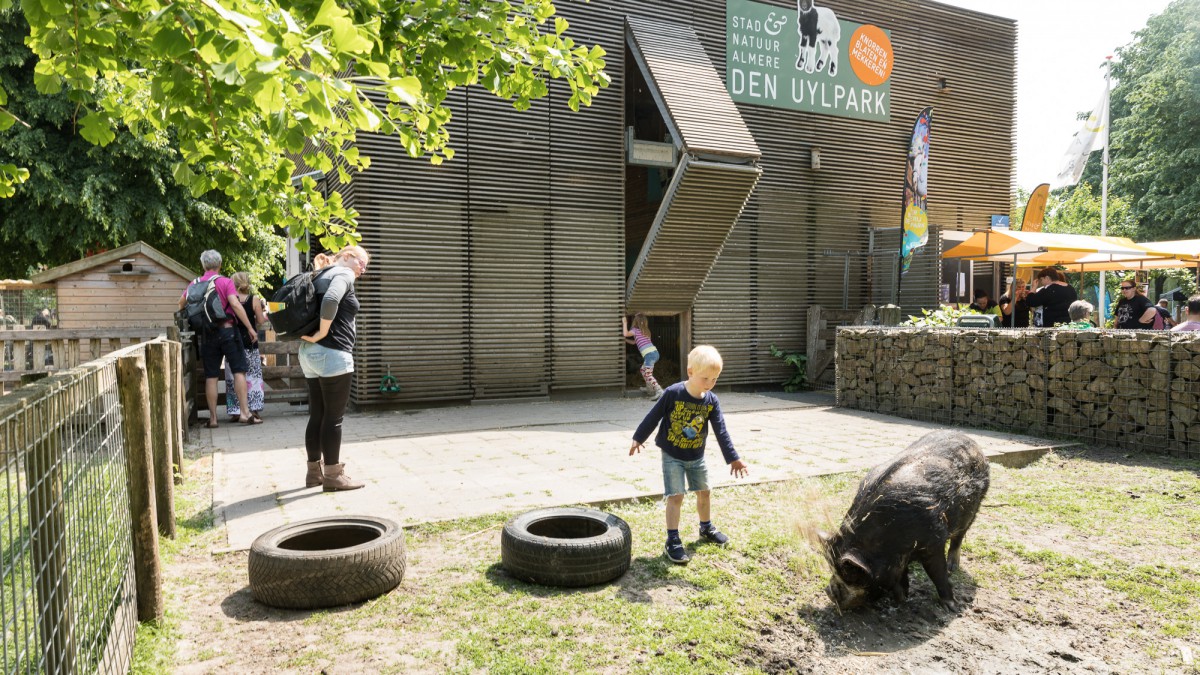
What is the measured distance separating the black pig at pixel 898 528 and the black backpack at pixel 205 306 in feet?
26.1

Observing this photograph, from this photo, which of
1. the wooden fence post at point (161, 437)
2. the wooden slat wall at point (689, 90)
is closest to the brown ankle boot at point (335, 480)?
the wooden fence post at point (161, 437)

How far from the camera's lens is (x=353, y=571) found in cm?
380

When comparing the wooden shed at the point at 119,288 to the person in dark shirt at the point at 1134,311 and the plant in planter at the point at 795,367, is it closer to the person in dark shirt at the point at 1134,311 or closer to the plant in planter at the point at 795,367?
the plant in planter at the point at 795,367

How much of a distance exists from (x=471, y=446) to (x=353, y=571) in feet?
13.6

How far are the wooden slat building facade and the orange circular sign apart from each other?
0.90ft

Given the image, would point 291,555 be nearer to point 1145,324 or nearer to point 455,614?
point 455,614

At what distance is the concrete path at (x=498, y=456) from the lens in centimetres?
564

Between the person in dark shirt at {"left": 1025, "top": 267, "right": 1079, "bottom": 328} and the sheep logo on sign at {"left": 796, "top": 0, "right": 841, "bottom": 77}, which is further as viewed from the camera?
the sheep logo on sign at {"left": 796, "top": 0, "right": 841, "bottom": 77}

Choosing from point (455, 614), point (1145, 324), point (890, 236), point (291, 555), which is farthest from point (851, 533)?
point (890, 236)

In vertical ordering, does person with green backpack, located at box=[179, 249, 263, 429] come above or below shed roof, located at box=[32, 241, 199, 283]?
below

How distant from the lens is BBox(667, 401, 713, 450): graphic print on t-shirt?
4555mm

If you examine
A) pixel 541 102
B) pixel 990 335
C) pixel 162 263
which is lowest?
pixel 990 335

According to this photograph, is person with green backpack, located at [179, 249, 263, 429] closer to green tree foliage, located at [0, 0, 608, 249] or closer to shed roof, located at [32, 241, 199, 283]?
shed roof, located at [32, 241, 199, 283]

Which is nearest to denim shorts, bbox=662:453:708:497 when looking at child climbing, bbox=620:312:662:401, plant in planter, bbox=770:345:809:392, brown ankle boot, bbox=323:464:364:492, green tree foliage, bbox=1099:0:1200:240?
brown ankle boot, bbox=323:464:364:492
